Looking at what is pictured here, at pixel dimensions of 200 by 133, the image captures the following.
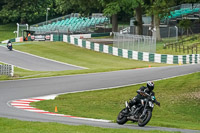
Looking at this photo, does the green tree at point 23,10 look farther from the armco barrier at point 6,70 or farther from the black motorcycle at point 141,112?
the black motorcycle at point 141,112

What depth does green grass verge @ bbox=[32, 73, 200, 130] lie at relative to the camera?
70.6 feet

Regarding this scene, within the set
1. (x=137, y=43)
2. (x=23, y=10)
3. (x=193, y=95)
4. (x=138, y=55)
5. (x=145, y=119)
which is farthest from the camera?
(x=23, y=10)

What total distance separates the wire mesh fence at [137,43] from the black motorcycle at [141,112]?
35.8m

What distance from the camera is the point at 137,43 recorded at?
175 feet

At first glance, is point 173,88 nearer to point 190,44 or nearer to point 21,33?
point 190,44

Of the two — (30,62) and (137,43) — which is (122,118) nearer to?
(30,62)

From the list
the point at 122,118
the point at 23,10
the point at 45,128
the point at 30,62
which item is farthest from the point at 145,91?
the point at 23,10

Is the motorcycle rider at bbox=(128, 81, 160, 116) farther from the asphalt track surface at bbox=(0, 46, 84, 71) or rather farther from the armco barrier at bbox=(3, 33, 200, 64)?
the armco barrier at bbox=(3, 33, 200, 64)

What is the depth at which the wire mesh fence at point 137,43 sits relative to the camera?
172 ft

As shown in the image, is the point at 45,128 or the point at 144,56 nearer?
the point at 45,128

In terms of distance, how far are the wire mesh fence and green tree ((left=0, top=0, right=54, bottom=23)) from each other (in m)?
38.1

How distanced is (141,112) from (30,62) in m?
33.7

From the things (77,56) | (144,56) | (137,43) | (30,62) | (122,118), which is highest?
(137,43)

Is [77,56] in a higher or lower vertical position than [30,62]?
higher
